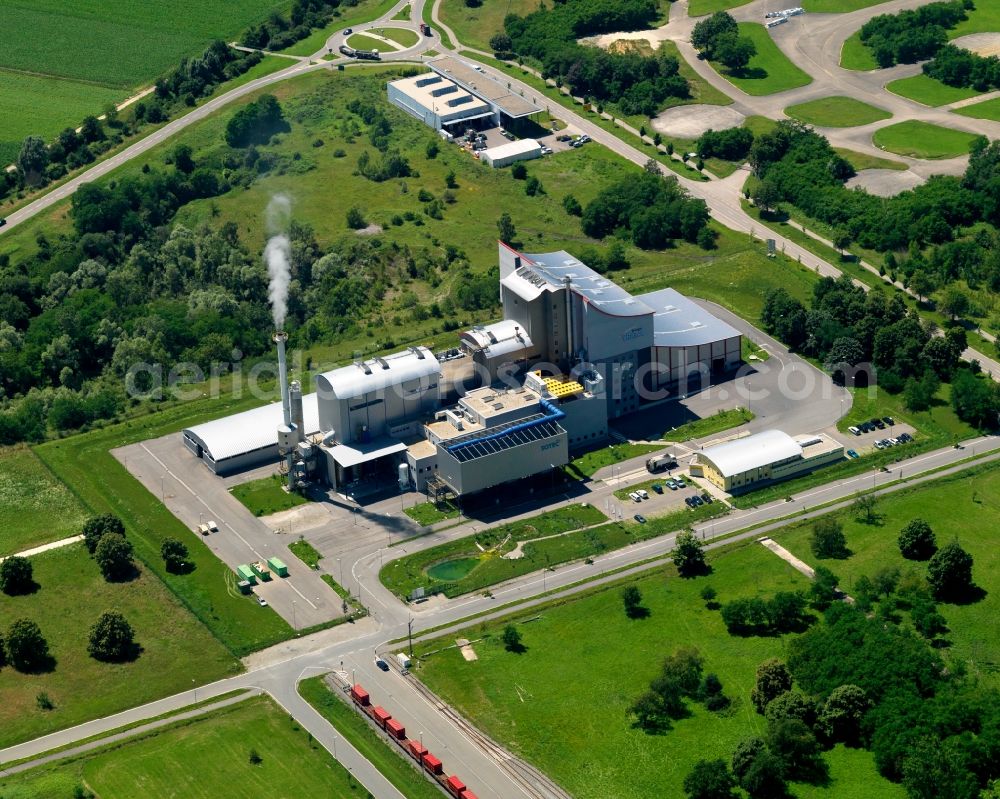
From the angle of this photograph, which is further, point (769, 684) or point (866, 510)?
point (866, 510)

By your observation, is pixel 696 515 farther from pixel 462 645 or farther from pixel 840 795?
pixel 840 795

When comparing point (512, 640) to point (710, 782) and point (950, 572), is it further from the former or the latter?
point (950, 572)

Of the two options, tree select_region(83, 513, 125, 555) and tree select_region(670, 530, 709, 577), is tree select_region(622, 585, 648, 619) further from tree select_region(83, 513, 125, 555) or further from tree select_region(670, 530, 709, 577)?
tree select_region(83, 513, 125, 555)

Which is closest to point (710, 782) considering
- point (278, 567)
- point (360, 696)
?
point (360, 696)

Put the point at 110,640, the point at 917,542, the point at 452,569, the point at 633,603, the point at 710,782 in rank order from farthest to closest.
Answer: the point at 452,569 < the point at 917,542 < the point at 633,603 < the point at 110,640 < the point at 710,782

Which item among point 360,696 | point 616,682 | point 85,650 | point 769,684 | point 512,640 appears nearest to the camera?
point 769,684

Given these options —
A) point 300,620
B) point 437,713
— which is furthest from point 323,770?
point 300,620

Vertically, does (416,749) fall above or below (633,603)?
below
